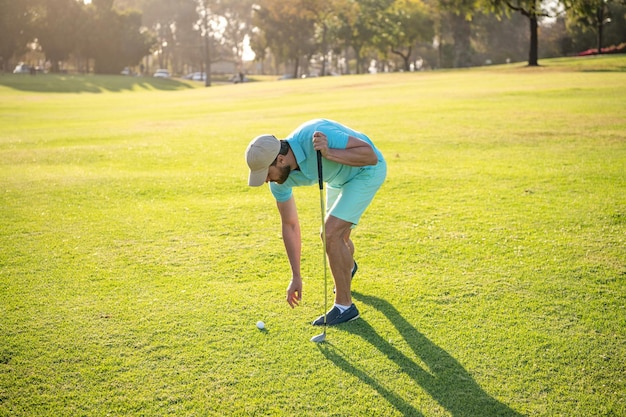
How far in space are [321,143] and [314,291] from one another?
2.29 m

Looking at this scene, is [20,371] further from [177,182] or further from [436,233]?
[177,182]

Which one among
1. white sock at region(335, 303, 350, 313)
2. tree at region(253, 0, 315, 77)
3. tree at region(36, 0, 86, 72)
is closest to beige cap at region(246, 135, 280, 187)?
white sock at region(335, 303, 350, 313)

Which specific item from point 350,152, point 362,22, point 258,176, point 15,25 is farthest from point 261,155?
point 15,25

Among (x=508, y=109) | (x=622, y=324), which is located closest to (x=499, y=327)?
(x=622, y=324)

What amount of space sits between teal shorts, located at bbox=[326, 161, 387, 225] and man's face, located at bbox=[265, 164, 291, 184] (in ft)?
2.00

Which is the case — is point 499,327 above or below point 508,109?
below

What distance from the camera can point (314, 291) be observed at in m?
6.77

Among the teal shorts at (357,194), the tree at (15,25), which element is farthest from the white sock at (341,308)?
the tree at (15,25)

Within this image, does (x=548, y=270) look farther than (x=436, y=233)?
No

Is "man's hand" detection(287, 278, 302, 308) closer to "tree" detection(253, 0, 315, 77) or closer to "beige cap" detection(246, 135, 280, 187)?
"beige cap" detection(246, 135, 280, 187)

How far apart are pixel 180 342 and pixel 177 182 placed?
726 cm

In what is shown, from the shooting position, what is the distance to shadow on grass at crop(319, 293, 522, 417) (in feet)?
14.9

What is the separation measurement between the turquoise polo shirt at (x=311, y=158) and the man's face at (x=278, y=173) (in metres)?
0.13

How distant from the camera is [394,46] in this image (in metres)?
74.3
